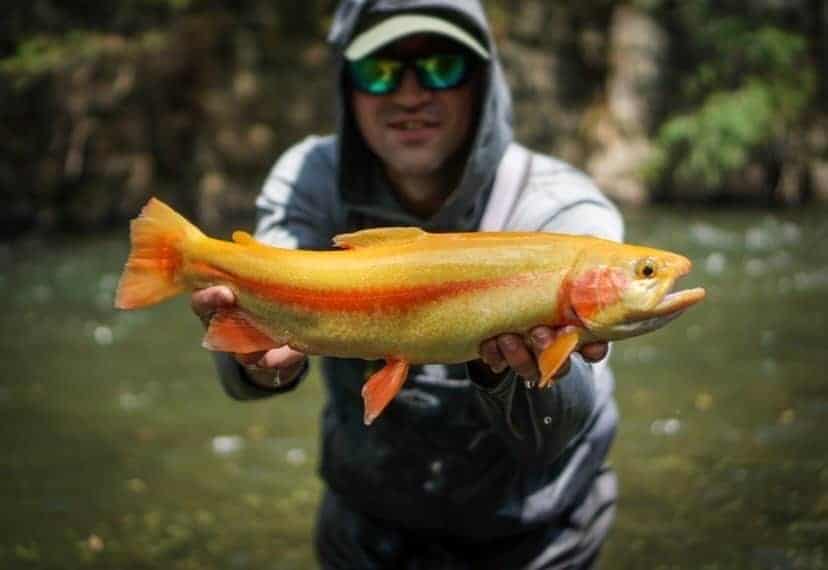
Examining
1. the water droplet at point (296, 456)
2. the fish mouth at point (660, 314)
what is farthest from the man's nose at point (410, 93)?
the water droplet at point (296, 456)

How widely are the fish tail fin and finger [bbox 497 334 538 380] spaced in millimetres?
807

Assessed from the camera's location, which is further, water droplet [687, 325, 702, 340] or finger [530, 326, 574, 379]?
water droplet [687, 325, 702, 340]

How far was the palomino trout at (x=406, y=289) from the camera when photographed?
7.18 feet

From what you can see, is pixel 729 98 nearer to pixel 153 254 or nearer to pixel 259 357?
pixel 259 357

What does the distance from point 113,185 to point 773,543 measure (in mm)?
14405

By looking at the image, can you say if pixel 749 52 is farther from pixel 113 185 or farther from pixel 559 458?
pixel 559 458

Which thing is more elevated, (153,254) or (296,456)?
(153,254)

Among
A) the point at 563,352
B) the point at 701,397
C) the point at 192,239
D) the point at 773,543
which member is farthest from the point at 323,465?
the point at 701,397

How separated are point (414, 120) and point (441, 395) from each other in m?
0.87

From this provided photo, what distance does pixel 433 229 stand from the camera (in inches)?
135

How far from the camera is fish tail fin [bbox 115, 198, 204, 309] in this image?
2.59 metres

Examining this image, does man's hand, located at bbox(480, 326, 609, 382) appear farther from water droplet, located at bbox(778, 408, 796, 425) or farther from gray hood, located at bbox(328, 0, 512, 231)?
water droplet, located at bbox(778, 408, 796, 425)

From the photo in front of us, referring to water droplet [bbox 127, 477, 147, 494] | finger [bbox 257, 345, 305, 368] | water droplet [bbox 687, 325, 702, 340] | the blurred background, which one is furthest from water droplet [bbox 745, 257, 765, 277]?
finger [bbox 257, 345, 305, 368]

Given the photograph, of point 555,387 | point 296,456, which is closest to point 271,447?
point 296,456
